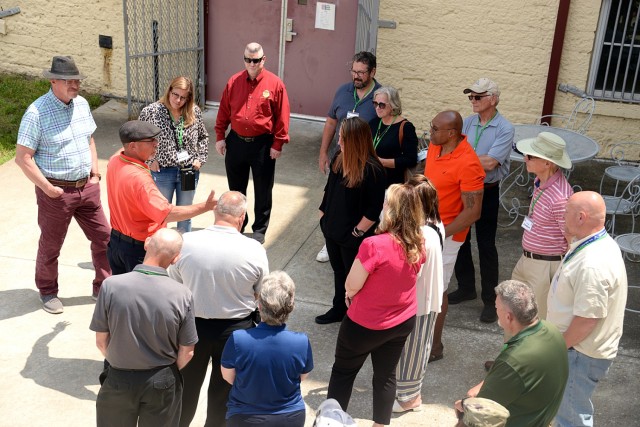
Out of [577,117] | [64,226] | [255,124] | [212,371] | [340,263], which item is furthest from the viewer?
[577,117]

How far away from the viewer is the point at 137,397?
423 cm

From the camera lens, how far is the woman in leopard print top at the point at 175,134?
252 inches

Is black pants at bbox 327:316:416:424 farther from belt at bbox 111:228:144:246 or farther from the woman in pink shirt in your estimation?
belt at bbox 111:228:144:246

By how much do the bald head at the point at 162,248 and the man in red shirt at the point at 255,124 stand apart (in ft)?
8.87

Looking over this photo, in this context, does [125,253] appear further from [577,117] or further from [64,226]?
[577,117]

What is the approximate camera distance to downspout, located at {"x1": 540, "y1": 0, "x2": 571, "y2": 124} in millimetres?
9211

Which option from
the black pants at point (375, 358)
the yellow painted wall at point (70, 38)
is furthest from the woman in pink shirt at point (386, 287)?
the yellow painted wall at point (70, 38)

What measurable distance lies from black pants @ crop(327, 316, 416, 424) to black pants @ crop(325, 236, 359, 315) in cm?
118

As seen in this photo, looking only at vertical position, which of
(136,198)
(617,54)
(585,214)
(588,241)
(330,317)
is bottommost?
(330,317)

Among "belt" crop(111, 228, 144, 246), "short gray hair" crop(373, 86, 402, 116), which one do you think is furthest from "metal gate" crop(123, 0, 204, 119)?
"belt" crop(111, 228, 144, 246)

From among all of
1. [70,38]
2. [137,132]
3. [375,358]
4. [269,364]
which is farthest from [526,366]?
[70,38]

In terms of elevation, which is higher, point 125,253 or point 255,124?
point 255,124

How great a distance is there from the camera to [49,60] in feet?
35.9

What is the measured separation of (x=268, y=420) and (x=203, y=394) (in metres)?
1.61
